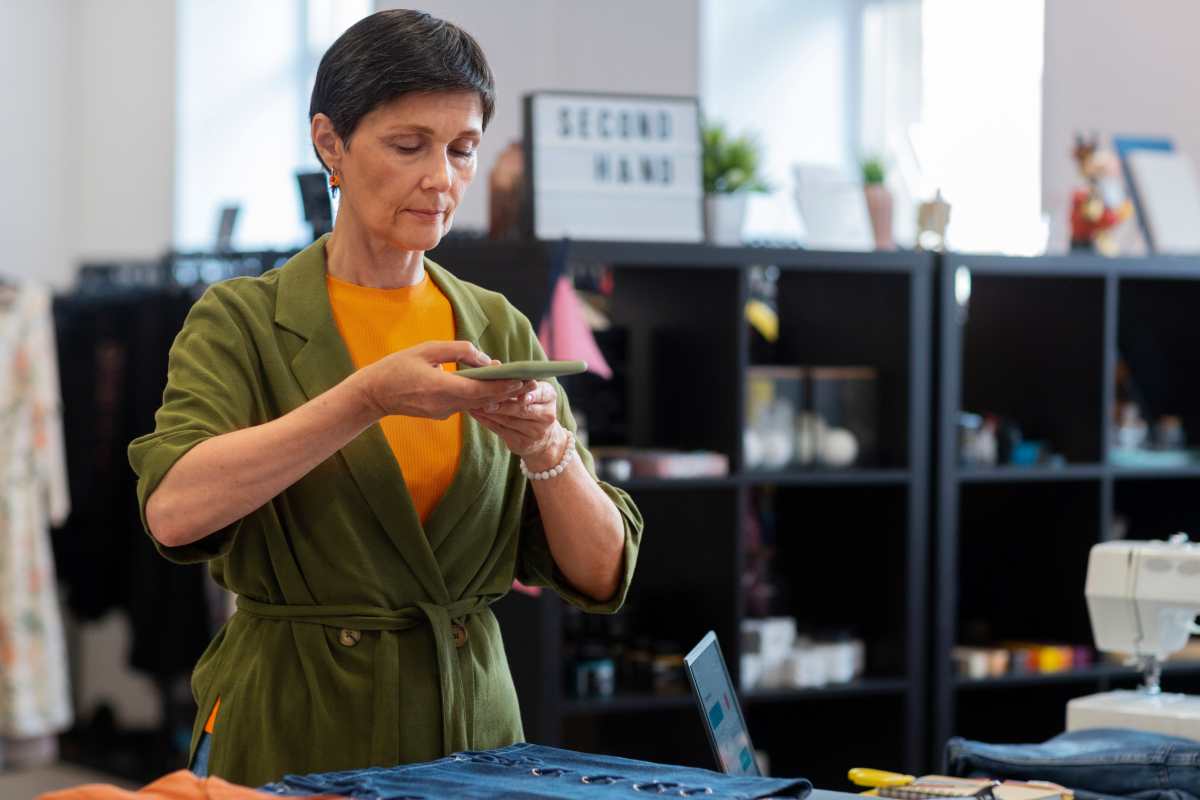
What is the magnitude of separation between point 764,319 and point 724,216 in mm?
369

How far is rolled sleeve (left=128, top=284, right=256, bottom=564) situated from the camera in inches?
66.1

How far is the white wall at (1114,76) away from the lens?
5020mm

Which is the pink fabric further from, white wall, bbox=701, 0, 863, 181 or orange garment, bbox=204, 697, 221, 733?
white wall, bbox=701, 0, 863, 181

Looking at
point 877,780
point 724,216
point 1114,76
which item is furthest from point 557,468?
point 1114,76

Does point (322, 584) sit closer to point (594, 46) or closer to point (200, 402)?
point (200, 402)

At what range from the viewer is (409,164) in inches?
69.0

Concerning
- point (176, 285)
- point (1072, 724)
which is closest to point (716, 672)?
point (1072, 724)

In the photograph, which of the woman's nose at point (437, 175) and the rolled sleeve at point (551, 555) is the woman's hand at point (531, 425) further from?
the woman's nose at point (437, 175)

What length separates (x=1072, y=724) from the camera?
249cm

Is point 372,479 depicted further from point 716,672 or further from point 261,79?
point 261,79

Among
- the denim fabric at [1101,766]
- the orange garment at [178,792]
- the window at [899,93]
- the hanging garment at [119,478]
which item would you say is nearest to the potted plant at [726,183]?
the window at [899,93]

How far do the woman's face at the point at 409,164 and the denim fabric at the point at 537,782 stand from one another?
0.55 meters

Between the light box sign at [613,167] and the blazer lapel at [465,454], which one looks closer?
the blazer lapel at [465,454]

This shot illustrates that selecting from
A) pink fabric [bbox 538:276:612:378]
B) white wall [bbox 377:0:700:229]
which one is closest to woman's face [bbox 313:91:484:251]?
pink fabric [bbox 538:276:612:378]
